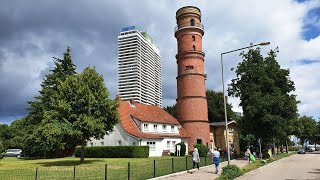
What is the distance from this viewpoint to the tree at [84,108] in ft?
90.4

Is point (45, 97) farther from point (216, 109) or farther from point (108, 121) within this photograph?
point (216, 109)

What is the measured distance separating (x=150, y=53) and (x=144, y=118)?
128615 mm

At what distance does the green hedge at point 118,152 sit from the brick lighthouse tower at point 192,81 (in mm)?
13629

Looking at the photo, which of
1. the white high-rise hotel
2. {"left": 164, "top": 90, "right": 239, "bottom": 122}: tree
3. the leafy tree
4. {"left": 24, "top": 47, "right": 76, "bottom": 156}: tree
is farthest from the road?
the white high-rise hotel

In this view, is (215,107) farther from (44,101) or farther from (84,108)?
(84,108)

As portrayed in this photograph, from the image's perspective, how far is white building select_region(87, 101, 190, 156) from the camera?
43.2 m

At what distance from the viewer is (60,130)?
87.7 ft

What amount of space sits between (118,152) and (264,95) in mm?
20364

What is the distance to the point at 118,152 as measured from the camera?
39156 mm

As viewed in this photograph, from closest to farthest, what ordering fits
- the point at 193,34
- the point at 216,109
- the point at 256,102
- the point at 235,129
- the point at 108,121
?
the point at 108,121 < the point at 256,102 < the point at 193,34 < the point at 235,129 < the point at 216,109

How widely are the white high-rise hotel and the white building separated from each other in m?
94.6

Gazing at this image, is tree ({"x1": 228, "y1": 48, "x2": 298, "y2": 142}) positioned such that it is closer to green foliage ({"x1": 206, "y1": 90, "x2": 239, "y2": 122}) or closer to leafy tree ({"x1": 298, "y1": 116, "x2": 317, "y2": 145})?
green foliage ({"x1": 206, "y1": 90, "x2": 239, "y2": 122})

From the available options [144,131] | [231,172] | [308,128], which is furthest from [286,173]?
[308,128]

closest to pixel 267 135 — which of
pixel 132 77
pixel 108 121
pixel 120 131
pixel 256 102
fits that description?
pixel 256 102
